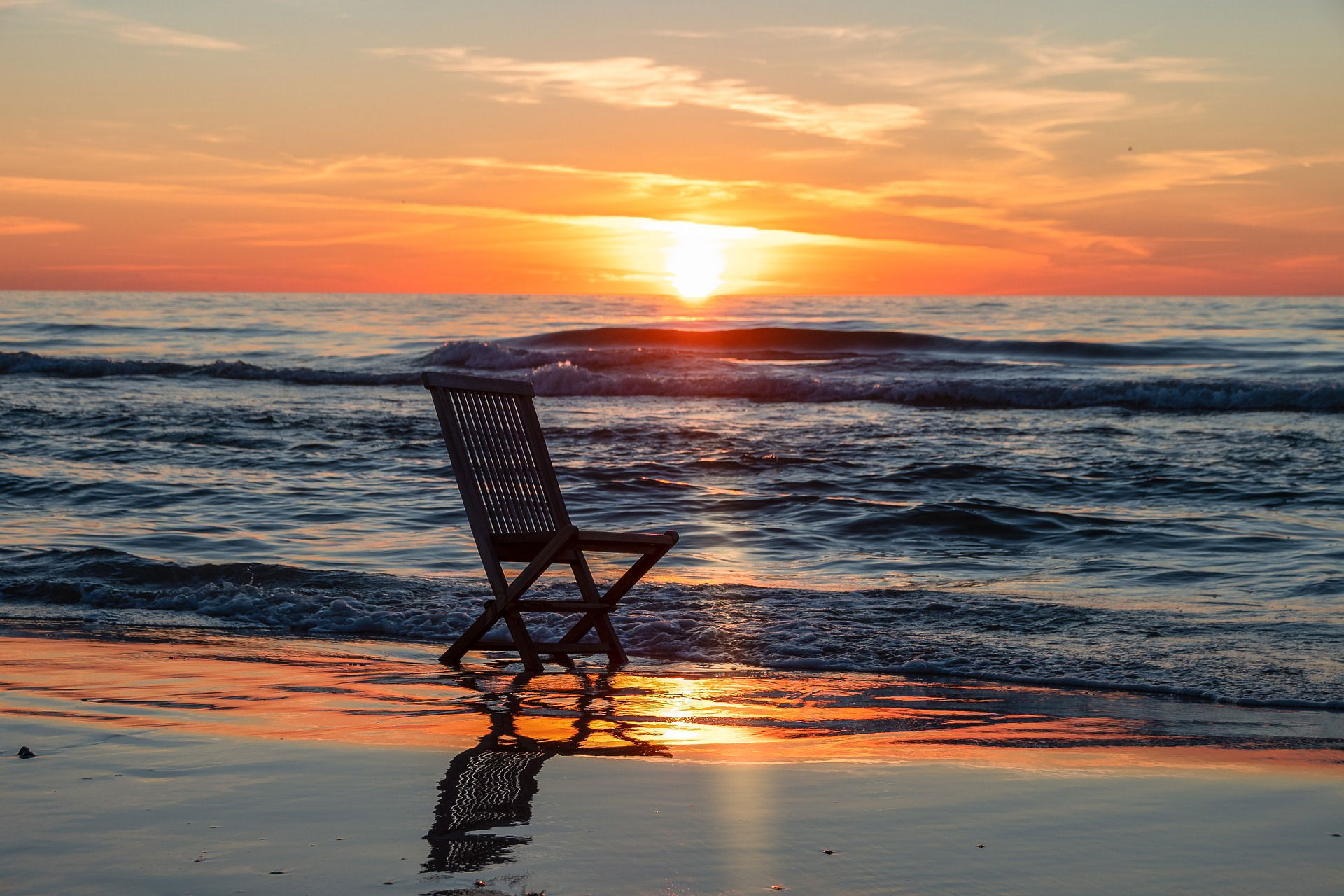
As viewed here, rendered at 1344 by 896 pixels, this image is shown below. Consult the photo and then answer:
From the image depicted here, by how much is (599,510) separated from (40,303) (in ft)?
181

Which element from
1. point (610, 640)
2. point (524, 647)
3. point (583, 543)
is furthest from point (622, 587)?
point (524, 647)

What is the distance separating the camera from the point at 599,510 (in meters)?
11.9

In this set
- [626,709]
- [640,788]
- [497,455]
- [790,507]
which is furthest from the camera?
[790,507]

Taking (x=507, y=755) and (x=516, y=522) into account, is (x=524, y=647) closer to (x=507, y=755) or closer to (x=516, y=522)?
(x=516, y=522)

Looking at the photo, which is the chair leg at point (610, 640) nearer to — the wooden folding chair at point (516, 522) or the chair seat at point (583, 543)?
the wooden folding chair at point (516, 522)

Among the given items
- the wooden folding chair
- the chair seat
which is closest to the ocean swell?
the wooden folding chair

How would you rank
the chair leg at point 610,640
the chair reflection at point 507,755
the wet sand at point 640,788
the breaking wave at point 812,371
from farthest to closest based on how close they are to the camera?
the breaking wave at point 812,371 → the chair leg at point 610,640 → the chair reflection at point 507,755 → the wet sand at point 640,788

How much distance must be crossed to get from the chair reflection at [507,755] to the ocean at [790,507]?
1.41 m

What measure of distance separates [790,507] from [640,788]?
26.3 ft

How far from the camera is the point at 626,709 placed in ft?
17.4

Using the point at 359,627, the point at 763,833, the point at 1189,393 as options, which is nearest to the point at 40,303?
the point at 1189,393

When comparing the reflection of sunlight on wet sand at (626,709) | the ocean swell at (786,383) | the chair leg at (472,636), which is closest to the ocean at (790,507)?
the ocean swell at (786,383)

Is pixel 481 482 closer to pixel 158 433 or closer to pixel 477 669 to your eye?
pixel 477 669

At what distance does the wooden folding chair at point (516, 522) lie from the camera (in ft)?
19.0
